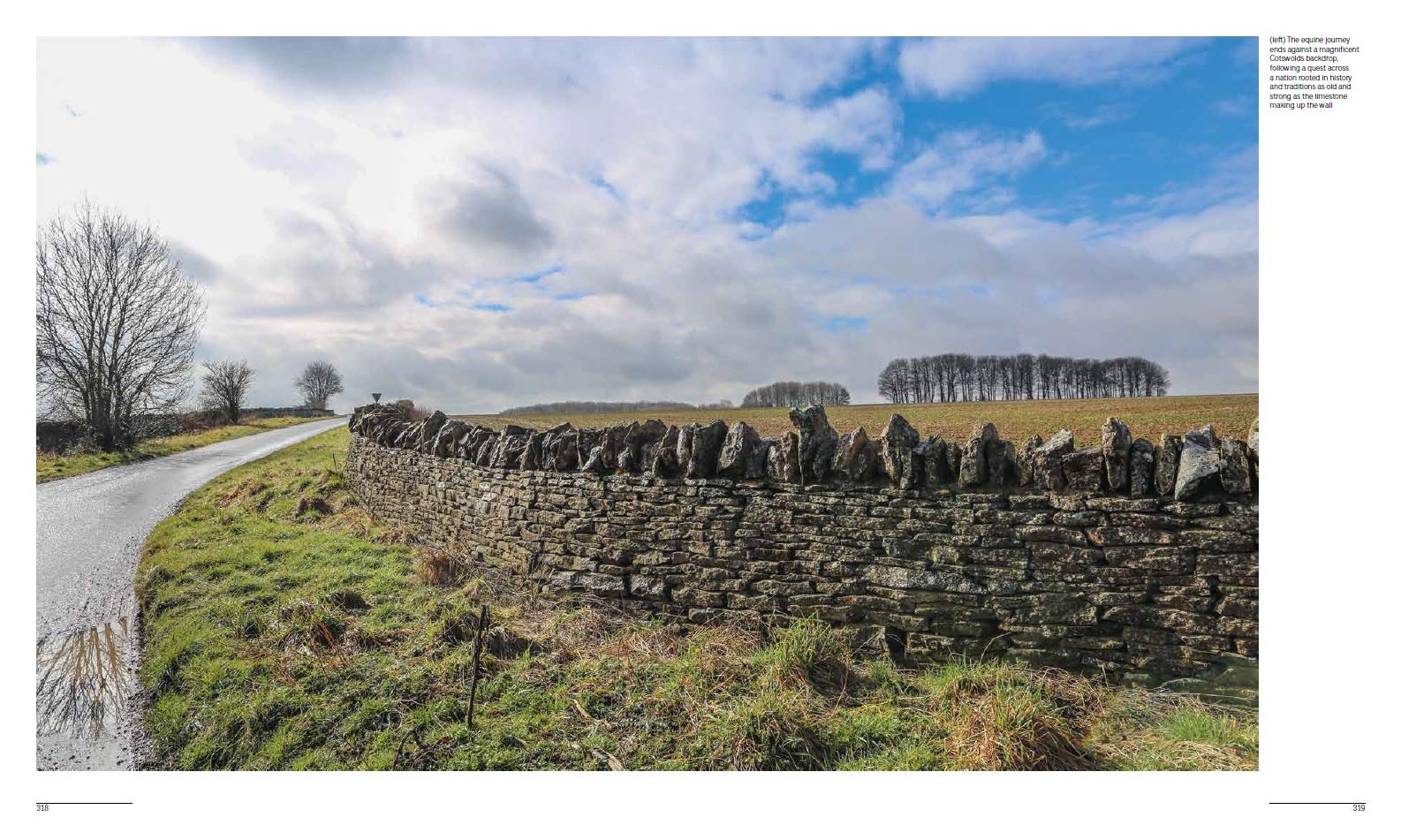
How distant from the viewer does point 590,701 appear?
467 cm

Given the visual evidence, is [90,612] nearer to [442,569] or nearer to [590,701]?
[442,569]

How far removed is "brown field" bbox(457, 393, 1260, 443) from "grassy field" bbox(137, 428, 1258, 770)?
2842 mm

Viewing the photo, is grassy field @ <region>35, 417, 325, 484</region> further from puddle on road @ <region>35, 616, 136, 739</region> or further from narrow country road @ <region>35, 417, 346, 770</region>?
puddle on road @ <region>35, 616, 136, 739</region>

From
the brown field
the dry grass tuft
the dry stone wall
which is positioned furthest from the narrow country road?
the brown field

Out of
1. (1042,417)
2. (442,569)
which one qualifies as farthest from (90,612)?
(1042,417)

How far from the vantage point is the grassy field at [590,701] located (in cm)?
398

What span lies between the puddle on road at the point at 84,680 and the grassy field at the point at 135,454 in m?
4.52

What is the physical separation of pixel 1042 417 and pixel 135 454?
1034 inches

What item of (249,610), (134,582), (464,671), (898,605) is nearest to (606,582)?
(464,671)

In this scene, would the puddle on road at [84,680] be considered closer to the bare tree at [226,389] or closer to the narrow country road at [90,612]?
the narrow country road at [90,612]

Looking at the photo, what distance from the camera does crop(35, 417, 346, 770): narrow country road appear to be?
4.78 m

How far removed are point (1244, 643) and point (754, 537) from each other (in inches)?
145

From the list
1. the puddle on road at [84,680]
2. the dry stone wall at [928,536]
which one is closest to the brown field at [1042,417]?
the dry stone wall at [928,536]

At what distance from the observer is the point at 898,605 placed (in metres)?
5.17
